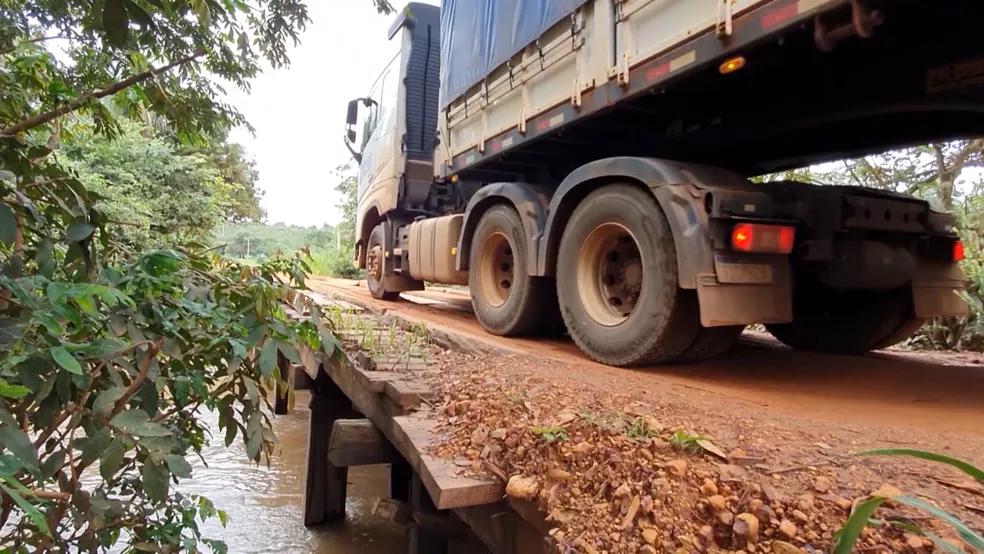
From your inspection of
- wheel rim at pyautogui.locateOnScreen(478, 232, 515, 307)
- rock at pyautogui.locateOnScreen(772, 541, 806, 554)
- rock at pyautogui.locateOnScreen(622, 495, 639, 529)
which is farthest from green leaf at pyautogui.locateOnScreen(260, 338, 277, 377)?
wheel rim at pyautogui.locateOnScreen(478, 232, 515, 307)

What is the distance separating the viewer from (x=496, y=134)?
4.84 m

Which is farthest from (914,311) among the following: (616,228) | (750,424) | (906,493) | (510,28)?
(510,28)

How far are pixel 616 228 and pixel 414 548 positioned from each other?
7.69ft

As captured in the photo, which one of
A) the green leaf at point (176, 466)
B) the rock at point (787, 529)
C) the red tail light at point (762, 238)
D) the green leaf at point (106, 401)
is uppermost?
the red tail light at point (762, 238)

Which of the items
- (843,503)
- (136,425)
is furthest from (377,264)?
(843,503)

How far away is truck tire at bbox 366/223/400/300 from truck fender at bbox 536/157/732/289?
4.79 metres

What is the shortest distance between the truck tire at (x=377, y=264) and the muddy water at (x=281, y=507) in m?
2.33

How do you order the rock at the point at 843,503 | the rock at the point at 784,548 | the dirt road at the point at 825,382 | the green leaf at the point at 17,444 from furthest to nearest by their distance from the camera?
1. the dirt road at the point at 825,382
2. the rock at the point at 843,503
3. the rock at the point at 784,548
4. the green leaf at the point at 17,444

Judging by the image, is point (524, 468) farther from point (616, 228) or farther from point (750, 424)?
point (616, 228)

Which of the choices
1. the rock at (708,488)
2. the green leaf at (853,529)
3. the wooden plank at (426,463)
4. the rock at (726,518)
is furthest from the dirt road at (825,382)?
the green leaf at (853,529)

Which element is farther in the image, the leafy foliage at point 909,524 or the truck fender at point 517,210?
the truck fender at point 517,210

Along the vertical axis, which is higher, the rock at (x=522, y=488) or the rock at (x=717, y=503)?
the rock at (x=717, y=503)

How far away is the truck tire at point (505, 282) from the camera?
4.46 metres

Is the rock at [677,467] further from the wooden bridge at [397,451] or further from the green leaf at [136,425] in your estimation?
the green leaf at [136,425]
